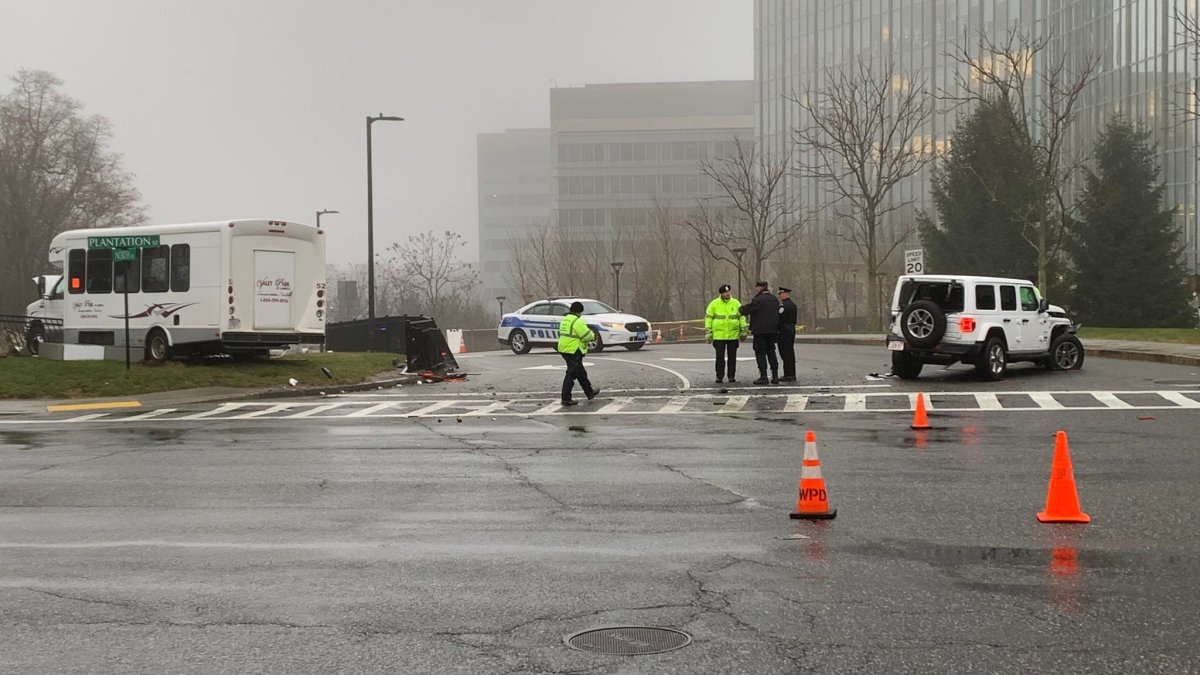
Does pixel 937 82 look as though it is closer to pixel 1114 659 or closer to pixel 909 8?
pixel 909 8

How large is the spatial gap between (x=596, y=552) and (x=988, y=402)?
12.5m

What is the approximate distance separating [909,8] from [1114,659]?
315 feet

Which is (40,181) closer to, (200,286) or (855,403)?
(200,286)

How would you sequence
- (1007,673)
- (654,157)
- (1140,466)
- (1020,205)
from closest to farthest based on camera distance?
(1007,673) → (1140,466) → (1020,205) → (654,157)

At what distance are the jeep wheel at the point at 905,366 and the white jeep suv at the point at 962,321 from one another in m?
0.02

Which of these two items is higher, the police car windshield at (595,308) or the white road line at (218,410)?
the police car windshield at (595,308)

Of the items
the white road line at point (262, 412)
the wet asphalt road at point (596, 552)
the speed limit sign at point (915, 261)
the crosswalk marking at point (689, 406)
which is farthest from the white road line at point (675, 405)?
the speed limit sign at point (915, 261)

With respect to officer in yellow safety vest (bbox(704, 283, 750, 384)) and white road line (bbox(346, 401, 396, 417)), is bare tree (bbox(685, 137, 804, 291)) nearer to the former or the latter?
officer in yellow safety vest (bbox(704, 283, 750, 384))

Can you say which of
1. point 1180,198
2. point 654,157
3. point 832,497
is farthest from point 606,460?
point 654,157

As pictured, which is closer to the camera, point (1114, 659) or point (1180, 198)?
point (1114, 659)

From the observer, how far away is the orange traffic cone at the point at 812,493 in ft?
28.5

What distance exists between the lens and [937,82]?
3585 inches

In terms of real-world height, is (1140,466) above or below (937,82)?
below

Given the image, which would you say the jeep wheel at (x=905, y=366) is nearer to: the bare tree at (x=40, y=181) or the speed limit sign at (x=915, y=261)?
the speed limit sign at (x=915, y=261)
